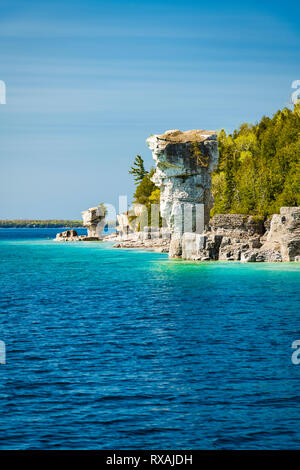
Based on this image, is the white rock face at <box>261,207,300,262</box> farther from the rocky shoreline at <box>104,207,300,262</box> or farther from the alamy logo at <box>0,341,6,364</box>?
the alamy logo at <box>0,341,6,364</box>

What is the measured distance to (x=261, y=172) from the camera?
73125 mm

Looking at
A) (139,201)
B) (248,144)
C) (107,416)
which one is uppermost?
(248,144)

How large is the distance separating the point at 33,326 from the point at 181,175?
37.9 metres

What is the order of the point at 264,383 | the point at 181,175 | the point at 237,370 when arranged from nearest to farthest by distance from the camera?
the point at 264,383 < the point at 237,370 < the point at 181,175

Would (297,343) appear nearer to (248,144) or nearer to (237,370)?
(237,370)

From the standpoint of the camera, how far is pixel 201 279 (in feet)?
136

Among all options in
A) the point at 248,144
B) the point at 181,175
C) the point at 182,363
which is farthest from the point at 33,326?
the point at 248,144

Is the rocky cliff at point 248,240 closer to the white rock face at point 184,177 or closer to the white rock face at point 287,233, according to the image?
the white rock face at point 287,233

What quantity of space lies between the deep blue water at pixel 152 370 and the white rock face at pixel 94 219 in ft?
271

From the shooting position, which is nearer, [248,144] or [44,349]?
[44,349]

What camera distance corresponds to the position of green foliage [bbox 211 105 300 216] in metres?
66.2

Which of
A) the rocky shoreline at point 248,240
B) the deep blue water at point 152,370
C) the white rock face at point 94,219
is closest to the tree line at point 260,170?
the rocky shoreline at point 248,240

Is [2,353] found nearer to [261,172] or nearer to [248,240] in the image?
[248,240]

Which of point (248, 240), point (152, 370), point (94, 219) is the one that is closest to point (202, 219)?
point (248, 240)
